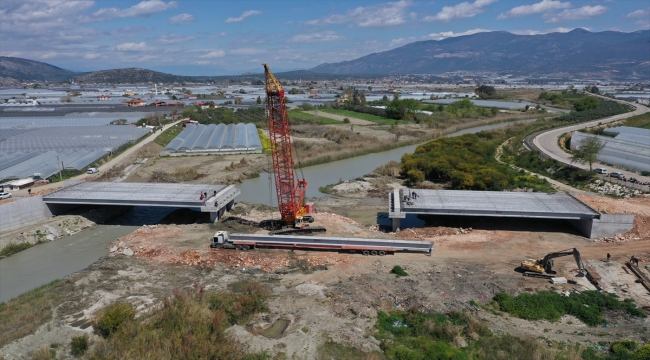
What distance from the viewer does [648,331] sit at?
15.0 meters

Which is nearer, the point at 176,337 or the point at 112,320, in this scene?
the point at 176,337

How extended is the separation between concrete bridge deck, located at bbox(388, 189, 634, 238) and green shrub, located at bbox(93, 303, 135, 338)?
1559cm

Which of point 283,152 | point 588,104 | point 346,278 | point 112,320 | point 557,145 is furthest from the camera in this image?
point 588,104

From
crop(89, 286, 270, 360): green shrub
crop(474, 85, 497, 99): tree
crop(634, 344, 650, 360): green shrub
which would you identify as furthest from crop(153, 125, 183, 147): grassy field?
crop(474, 85, 497, 99): tree

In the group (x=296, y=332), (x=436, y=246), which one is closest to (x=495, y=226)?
(x=436, y=246)

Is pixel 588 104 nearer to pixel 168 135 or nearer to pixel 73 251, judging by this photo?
pixel 168 135

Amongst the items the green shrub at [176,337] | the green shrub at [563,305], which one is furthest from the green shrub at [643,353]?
the green shrub at [176,337]

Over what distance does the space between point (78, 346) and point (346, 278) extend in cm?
1099

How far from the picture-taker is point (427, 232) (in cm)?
2556

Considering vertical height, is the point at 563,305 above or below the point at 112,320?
below

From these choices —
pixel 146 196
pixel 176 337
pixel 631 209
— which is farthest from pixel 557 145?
pixel 176 337

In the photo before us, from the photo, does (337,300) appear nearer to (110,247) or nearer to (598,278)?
(598,278)

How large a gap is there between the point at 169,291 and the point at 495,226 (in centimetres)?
1948

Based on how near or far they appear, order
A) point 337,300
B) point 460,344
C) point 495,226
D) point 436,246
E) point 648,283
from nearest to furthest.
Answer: point 460,344 < point 337,300 < point 648,283 < point 436,246 < point 495,226
